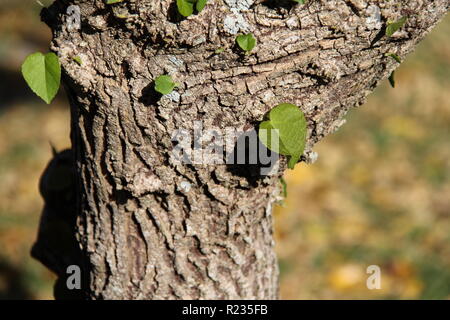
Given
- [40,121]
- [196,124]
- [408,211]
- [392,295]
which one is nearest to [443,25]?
[408,211]

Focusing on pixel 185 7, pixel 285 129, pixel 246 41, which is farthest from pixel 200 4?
pixel 285 129

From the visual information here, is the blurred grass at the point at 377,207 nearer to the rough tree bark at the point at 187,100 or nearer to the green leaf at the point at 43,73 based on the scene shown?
the rough tree bark at the point at 187,100

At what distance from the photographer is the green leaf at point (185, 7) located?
1394 millimetres

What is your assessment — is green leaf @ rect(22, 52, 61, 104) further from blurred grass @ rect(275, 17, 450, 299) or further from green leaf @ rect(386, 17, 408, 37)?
blurred grass @ rect(275, 17, 450, 299)

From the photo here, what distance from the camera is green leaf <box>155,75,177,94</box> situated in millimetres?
1508

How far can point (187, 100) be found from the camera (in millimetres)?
1593

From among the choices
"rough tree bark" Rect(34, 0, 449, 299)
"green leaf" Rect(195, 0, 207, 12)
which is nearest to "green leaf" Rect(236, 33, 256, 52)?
"rough tree bark" Rect(34, 0, 449, 299)

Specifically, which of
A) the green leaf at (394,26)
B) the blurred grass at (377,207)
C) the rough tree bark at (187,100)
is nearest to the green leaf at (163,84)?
the rough tree bark at (187,100)

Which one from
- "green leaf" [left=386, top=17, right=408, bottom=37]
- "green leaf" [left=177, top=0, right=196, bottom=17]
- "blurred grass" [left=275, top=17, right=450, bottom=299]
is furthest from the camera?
"blurred grass" [left=275, top=17, right=450, bottom=299]

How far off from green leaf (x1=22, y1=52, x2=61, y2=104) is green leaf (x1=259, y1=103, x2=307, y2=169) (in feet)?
1.89

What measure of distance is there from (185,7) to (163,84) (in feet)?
0.72

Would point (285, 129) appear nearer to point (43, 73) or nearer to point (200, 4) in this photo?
point (200, 4)

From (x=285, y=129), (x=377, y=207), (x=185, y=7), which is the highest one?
(x=377, y=207)

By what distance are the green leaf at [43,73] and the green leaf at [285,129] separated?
Answer: 576mm
